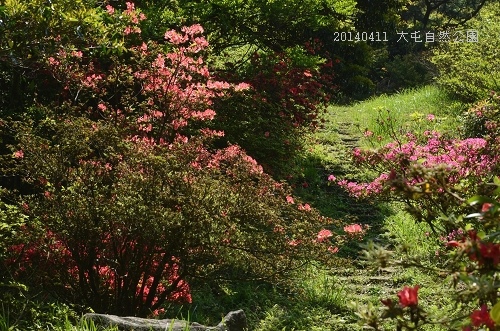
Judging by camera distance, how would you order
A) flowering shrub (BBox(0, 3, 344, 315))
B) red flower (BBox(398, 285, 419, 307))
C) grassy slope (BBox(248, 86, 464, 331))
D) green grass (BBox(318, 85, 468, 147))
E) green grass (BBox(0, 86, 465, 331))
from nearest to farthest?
red flower (BBox(398, 285, 419, 307)), flowering shrub (BBox(0, 3, 344, 315)), green grass (BBox(0, 86, 465, 331)), grassy slope (BBox(248, 86, 464, 331)), green grass (BBox(318, 85, 468, 147))

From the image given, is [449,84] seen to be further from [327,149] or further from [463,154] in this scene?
[463,154]

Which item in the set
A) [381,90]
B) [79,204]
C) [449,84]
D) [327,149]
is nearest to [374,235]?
[327,149]

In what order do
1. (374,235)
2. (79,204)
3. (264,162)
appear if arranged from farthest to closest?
(264,162)
(374,235)
(79,204)

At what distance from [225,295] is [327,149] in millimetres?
6921

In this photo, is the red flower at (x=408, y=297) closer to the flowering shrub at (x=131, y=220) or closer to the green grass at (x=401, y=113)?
the flowering shrub at (x=131, y=220)

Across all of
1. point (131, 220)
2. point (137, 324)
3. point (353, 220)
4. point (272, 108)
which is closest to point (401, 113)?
point (272, 108)

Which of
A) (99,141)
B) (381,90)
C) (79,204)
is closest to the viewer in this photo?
(79,204)

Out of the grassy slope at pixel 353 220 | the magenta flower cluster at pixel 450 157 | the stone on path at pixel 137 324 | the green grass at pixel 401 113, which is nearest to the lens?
the stone on path at pixel 137 324

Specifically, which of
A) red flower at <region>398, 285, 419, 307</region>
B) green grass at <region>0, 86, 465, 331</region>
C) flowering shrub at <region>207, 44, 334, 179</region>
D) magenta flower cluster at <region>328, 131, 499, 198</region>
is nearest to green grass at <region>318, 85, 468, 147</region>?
green grass at <region>0, 86, 465, 331</region>

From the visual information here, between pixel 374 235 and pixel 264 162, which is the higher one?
pixel 264 162

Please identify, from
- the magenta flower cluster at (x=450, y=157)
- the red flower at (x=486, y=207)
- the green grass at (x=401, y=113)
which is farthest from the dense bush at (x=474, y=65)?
the red flower at (x=486, y=207)

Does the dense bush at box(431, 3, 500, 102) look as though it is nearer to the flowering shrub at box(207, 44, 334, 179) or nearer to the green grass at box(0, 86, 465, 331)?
the green grass at box(0, 86, 465, 331)

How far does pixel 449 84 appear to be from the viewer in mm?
16391

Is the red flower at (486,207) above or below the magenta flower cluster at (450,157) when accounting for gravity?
above
